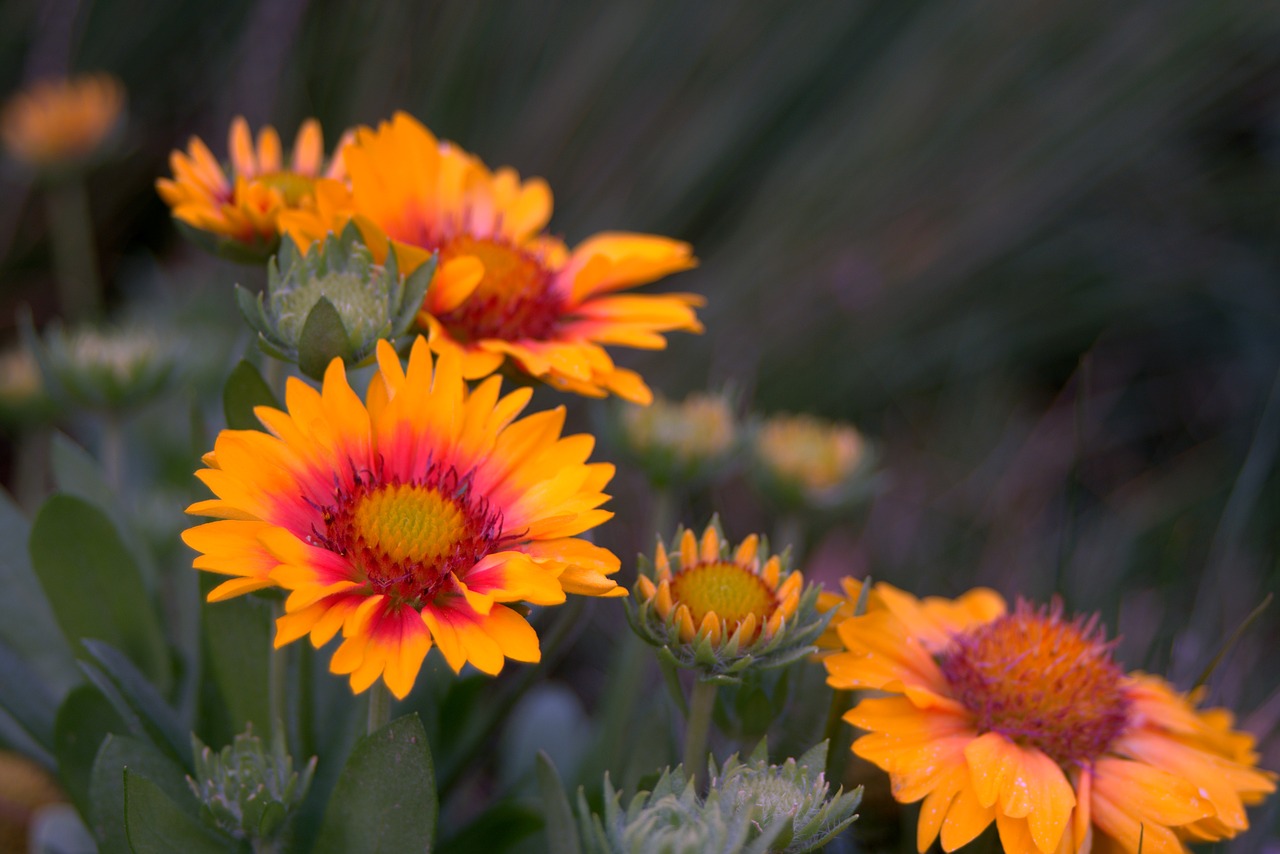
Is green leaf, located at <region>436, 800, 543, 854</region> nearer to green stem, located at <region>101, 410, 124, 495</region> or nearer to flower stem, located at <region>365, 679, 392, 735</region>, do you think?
flower stem, located at <region>365, 679, 392, 735</region>

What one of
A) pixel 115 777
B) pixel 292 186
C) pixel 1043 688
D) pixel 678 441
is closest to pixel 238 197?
pixel 292 186

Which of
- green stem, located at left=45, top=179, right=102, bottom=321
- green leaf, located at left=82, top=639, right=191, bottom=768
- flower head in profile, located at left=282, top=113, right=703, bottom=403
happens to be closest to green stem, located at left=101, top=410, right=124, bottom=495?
green leaf, located at left=82, top=639, right=191, bottom=768

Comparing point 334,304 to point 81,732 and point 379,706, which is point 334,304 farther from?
point 81,732

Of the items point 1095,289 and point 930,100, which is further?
point 1095,289

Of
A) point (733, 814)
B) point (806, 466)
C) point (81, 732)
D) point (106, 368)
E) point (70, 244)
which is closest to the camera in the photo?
point (733, 814)

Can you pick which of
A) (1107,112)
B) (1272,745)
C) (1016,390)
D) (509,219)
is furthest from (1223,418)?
(509,219)

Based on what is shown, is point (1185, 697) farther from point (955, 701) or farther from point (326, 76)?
point (326, 76)
